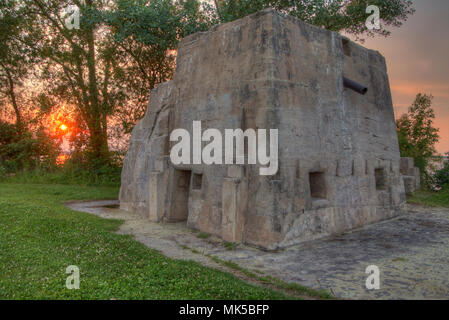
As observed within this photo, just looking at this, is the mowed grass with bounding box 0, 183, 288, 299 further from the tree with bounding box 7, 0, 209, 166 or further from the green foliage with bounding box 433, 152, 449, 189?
the green foliage with bounding box 433, 152, 449, 189

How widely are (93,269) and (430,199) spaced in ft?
39.7

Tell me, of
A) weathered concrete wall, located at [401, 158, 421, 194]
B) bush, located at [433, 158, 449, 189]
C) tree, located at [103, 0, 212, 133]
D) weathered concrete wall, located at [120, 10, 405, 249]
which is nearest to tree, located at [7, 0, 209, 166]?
tree, located at [103, 0, 212, 133]

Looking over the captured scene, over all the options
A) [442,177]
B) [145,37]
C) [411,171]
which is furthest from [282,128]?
[442,177]

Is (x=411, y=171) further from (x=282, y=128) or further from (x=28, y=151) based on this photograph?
(x=28, y=151)

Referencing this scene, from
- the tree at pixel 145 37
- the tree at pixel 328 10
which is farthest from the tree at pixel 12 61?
the tree at pixel 328 10

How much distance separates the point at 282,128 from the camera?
6.48 m

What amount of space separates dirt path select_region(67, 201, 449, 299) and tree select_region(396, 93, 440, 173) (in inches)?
380

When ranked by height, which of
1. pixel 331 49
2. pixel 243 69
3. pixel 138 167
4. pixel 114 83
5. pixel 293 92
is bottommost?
pixel 138 167

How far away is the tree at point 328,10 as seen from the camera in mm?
13219

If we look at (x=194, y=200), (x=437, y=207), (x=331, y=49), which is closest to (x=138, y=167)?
(x=194, y=200)

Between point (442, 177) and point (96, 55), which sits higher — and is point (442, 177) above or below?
below

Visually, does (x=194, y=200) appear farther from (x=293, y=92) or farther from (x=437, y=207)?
(x=437, y=207)
